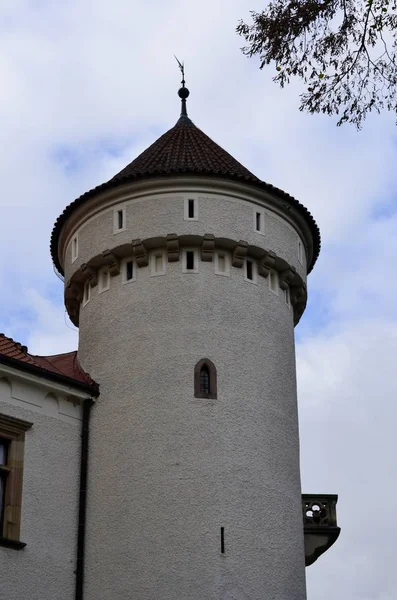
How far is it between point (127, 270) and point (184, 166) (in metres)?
2.47

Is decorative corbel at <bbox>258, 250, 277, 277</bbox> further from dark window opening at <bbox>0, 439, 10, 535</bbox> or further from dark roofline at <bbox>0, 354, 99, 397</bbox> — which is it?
dark window opening at <bbox>0, 439, 10, 535</bbox>

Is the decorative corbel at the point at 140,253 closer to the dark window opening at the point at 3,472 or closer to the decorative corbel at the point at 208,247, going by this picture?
the decorative corbel at the point at 208,247

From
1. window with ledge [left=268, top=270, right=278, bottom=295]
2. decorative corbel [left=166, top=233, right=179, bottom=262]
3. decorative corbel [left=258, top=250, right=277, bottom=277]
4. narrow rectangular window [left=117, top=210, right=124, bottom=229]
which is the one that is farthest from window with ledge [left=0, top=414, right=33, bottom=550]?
window with ledge [left=268, top=270, right=278, bottom=295]

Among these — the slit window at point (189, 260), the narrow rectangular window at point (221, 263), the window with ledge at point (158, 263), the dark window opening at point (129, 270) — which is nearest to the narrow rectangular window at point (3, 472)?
the dark window opening at point (129, 270)

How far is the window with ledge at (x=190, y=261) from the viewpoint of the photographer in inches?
852

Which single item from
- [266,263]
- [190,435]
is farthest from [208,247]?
[190,435]

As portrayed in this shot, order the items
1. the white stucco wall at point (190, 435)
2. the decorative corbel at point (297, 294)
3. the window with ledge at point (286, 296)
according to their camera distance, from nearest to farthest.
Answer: the white stucco wall at point (190, 435) < the window with ledge at point (286, 296) < the decorative corbel at point (297, 294)

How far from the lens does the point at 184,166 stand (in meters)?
22.4

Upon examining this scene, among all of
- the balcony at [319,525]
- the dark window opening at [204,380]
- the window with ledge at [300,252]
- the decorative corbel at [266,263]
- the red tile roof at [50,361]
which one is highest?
the window with ledge at [300,252]

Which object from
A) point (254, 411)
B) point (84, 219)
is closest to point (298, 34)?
point (254, 411)

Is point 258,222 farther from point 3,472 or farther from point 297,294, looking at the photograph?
point 3,472

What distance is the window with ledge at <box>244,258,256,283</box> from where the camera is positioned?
2205 centimetres

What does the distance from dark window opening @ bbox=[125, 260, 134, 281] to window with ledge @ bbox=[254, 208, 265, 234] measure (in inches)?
105

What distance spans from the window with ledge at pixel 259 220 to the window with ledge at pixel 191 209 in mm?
1328
